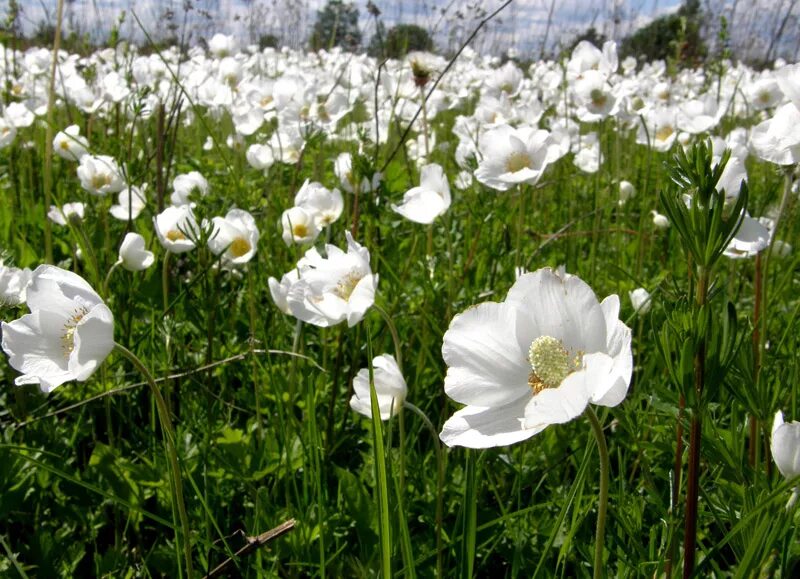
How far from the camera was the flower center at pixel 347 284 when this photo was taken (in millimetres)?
1397

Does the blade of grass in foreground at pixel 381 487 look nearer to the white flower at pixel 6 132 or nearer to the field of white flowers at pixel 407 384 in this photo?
the field of white flowers at pixel 407 384

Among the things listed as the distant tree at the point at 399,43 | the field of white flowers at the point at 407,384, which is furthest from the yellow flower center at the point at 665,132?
the distant tree at the point at 399,43

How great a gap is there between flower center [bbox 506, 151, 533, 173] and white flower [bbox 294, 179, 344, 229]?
1.78 feet

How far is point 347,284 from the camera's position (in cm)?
141

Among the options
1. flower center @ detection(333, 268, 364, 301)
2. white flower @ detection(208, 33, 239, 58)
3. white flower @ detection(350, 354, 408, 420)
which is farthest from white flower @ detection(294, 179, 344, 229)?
white flower @ detection(208, 33, 239, 58)

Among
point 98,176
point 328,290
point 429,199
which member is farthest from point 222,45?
point 328,290

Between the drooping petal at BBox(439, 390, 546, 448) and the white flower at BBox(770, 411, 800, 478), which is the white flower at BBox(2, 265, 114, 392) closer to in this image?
the drooping petal at BBox(439, 390, 546, 448)

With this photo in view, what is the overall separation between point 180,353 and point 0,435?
509mm

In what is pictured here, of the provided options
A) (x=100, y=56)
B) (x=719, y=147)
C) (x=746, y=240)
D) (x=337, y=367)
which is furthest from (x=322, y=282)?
(x=100, y=56)

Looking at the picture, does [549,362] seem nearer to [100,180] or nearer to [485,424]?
[485,424]

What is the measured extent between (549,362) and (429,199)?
1197 mm

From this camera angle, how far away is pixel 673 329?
823 mm

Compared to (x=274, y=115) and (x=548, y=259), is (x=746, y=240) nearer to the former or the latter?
(x=548, y=259)

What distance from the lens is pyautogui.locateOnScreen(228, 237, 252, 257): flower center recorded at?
6.53 feet
